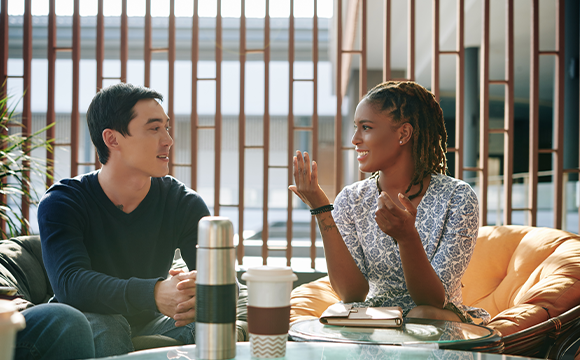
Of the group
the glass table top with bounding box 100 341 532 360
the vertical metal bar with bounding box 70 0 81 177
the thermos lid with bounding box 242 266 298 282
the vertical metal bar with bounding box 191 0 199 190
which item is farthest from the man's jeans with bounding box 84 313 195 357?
the vertical metal bar with bounding box 70 0 81 177

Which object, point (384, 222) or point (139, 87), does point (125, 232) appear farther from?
point (384, 222)

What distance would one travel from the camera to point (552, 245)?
2.05 m

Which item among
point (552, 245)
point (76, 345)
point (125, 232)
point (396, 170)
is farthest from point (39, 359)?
point (552, 245)

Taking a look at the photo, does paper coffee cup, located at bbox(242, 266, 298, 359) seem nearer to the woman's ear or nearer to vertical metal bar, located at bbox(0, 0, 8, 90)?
the woman's ear

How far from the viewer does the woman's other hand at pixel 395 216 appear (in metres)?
1.25

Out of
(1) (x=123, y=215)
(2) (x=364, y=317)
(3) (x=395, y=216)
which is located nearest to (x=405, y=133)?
(3) (x=395, y=216)

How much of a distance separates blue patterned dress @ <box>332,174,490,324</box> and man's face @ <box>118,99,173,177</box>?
0.65 meters

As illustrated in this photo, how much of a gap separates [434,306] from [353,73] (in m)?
6.78

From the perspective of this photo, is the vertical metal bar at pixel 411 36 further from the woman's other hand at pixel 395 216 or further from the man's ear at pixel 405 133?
the woman's other hand at pixel 395 216

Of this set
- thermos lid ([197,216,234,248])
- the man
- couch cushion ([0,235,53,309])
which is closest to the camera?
thermos lid ([197,216,234,248])

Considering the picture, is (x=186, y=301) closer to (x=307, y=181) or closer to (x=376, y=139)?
(x=307, y=181)

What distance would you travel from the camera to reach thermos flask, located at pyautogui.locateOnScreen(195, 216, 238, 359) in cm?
73

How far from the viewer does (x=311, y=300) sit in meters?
Answer: 1.97

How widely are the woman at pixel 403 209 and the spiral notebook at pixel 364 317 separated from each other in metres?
0.24
